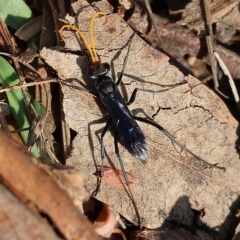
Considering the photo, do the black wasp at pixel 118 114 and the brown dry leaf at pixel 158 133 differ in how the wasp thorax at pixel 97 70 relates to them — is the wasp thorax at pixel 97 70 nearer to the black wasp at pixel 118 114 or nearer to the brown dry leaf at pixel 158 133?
the black wasp at pixel 118 114

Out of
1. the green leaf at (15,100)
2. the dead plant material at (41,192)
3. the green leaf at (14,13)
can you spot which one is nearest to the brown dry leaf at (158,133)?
the green leaf at (15,100)

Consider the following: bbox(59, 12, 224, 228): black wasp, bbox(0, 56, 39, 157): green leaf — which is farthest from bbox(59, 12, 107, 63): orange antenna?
bbox(0, 56, 39, 157): green leaf

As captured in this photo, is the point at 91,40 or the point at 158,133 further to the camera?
the point at 158,133

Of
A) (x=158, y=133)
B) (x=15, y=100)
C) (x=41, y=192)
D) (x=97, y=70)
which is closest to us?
(x=41, y=192)

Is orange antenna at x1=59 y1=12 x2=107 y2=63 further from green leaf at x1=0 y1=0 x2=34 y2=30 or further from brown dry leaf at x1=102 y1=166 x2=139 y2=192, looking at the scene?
brown dry leaf at x1=102 y1=166 x2=139 y2=192

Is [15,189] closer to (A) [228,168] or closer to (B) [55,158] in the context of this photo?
(B) [55,158]

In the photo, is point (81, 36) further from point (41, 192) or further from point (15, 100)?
point (41, 192)

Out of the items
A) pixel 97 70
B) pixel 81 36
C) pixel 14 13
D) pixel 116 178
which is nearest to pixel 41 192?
pixel 116 178
